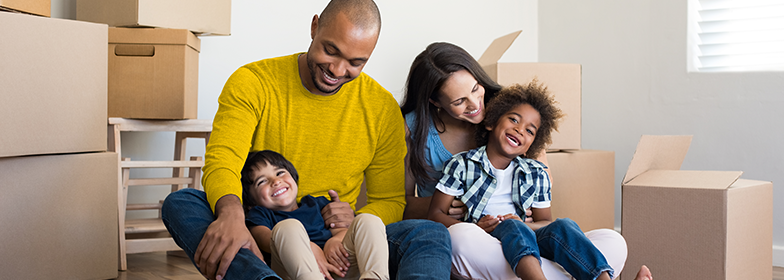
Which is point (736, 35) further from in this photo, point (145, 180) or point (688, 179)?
point (145, 180)

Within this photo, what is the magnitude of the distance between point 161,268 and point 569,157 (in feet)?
4.40

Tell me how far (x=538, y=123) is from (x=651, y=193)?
34 centimetres

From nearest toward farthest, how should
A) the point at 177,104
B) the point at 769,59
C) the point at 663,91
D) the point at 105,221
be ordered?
the point at 105,221
the point at 177,104
the point at 769,59
the point at 663,91

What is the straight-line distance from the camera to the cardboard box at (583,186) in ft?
5.61

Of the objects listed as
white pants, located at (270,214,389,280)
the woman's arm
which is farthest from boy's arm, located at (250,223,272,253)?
the woman's arm

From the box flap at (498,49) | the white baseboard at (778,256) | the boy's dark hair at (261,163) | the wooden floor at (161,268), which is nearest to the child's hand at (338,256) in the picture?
the boy's dark hair at (261,163)

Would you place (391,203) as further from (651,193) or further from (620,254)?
(651,193)

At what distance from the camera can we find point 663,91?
7.36 feet

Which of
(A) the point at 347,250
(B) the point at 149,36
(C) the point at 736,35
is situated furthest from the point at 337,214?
(C) the point at 736,35

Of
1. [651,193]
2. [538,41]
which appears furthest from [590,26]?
[651,193]

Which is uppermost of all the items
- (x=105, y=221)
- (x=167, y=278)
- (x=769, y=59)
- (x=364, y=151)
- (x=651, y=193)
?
(x=769, y=59)

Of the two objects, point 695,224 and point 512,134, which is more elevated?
point 512,134

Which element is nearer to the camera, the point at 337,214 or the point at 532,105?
the point at 337,214

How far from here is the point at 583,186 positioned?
1.76 metres
